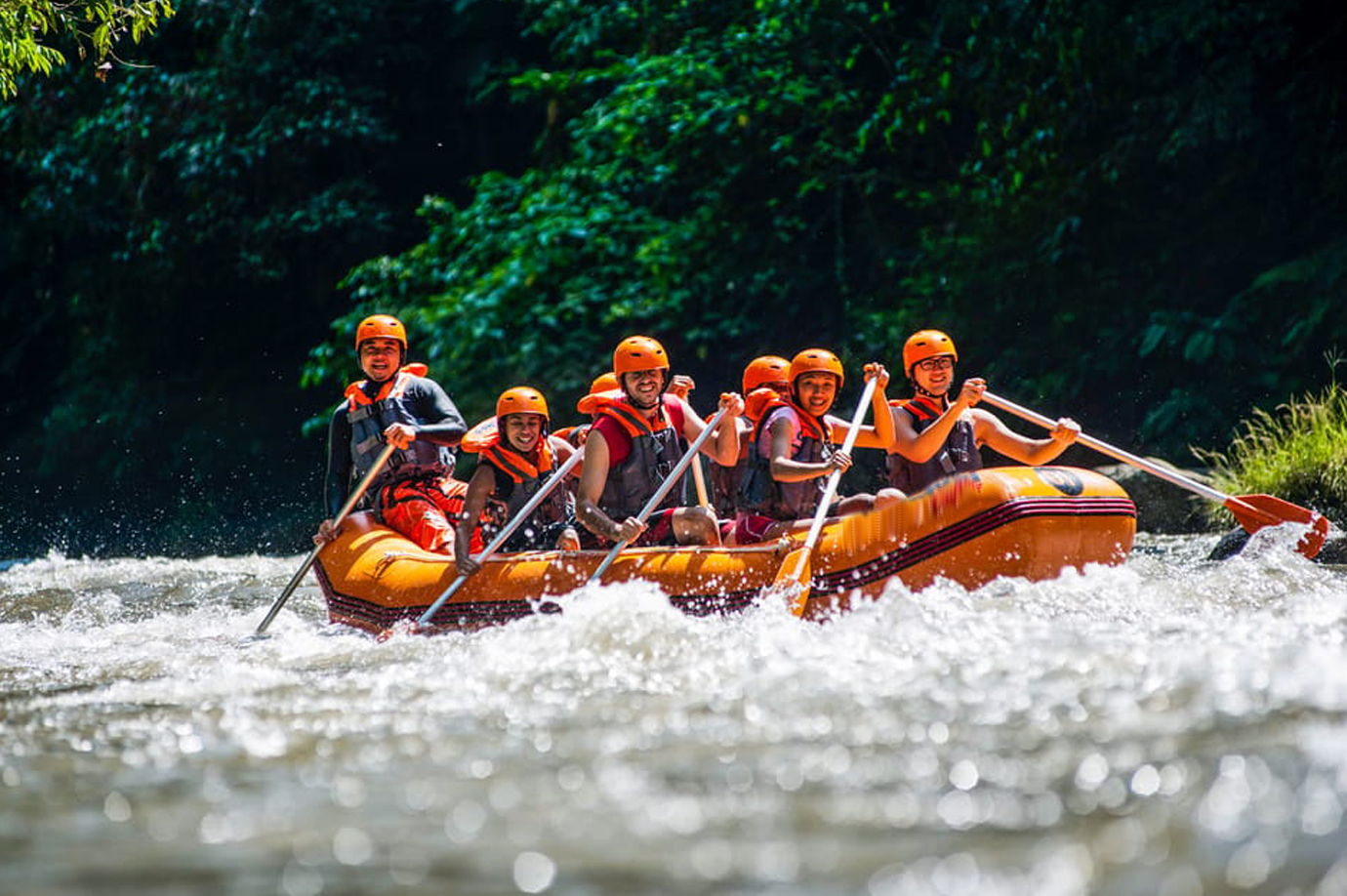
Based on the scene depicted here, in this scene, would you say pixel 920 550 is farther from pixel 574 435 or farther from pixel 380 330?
pixel 380 330

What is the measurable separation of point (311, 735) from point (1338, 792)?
7.98 feet

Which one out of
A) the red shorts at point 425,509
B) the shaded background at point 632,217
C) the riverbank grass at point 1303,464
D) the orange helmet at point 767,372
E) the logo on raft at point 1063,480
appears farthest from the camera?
the shaded background at point 632,217

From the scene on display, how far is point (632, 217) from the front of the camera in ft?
47.0

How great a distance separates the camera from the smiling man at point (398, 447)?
7.95m

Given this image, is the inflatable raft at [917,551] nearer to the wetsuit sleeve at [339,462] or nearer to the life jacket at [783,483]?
the life jacket at [783,483]

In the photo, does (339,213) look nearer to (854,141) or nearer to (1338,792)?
(854,141)

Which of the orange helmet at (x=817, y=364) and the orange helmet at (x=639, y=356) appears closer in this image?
the orange helmet at (x=817, y=364)

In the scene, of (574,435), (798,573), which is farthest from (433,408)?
(798,573)

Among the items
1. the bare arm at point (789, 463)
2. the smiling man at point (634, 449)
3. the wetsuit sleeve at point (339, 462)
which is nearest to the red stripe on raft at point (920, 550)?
the bare arm at point (789, 463)

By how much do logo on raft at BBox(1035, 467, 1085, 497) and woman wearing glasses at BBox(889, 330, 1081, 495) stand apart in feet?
2.75

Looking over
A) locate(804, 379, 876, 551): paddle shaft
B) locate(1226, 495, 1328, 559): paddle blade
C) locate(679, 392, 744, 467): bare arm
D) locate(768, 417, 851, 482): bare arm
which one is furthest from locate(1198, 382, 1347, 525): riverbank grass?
locate(768, 417, 851, 482): bare arm

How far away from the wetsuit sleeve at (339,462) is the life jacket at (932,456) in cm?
295

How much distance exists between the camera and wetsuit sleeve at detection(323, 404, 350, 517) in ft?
27.0

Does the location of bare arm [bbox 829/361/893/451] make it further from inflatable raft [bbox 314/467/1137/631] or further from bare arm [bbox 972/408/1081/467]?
inflatable raft [bbox 314/467/1137/631]
